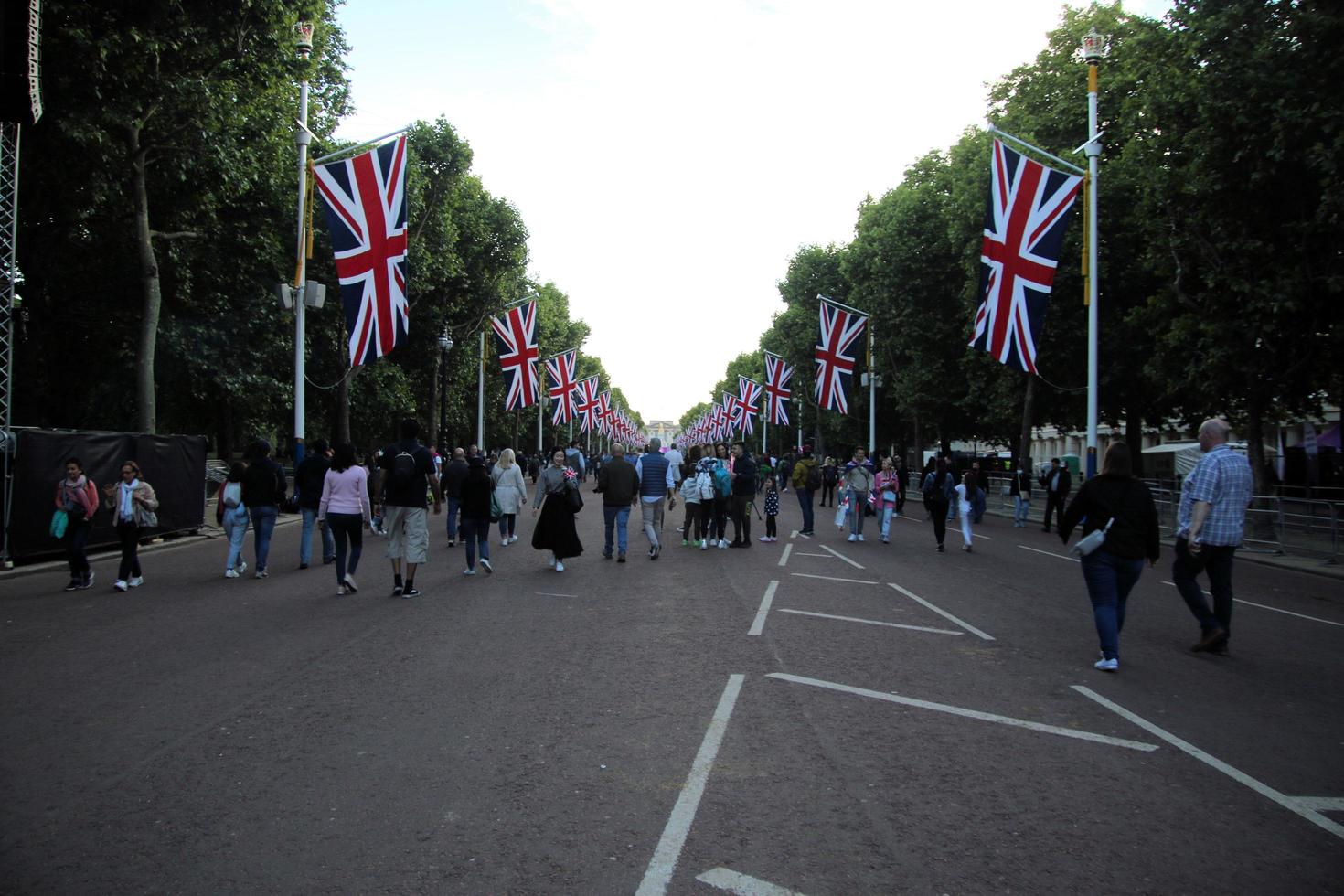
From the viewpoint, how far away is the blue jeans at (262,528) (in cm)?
1323

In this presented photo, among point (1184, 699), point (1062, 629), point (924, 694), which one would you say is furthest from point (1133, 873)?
point (1062, 629)

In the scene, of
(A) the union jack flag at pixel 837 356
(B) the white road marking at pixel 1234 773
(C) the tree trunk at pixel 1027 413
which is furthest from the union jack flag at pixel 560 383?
(B) the white road marking at pixel 1234 773

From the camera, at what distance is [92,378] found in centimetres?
3041

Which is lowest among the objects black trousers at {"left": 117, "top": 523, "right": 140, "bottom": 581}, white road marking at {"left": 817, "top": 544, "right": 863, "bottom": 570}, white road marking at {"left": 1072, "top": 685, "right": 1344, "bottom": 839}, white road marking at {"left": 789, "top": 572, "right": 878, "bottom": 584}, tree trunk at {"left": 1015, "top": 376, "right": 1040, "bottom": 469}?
white road marking at {"left": 1072, "top": 685, "right": 1344, "bottom": 839}

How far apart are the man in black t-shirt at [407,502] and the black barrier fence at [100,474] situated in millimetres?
6568

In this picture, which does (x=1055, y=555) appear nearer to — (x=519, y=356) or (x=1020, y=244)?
(x=1020, y=244)

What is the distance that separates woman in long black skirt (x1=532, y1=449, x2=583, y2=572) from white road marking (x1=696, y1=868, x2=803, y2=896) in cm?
975

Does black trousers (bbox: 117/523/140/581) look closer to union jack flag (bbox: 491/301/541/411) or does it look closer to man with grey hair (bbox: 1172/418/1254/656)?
man with grey hair (bbox: 1172/418/1254/656)

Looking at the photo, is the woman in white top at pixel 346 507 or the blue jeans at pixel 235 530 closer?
the woman in white top at pixel 346 507

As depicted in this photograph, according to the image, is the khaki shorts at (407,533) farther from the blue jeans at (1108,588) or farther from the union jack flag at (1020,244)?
the union jack flag at (1020,244)

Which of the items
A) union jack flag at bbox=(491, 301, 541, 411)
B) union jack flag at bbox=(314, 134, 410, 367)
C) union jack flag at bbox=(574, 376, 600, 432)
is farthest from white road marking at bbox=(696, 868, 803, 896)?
union jack flag at bbox=(574, 376, 600, 432)

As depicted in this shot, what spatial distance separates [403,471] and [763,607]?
14.9 feet

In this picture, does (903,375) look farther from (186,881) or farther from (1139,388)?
(186,881)

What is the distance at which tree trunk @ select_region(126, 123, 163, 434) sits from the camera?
20.3m
